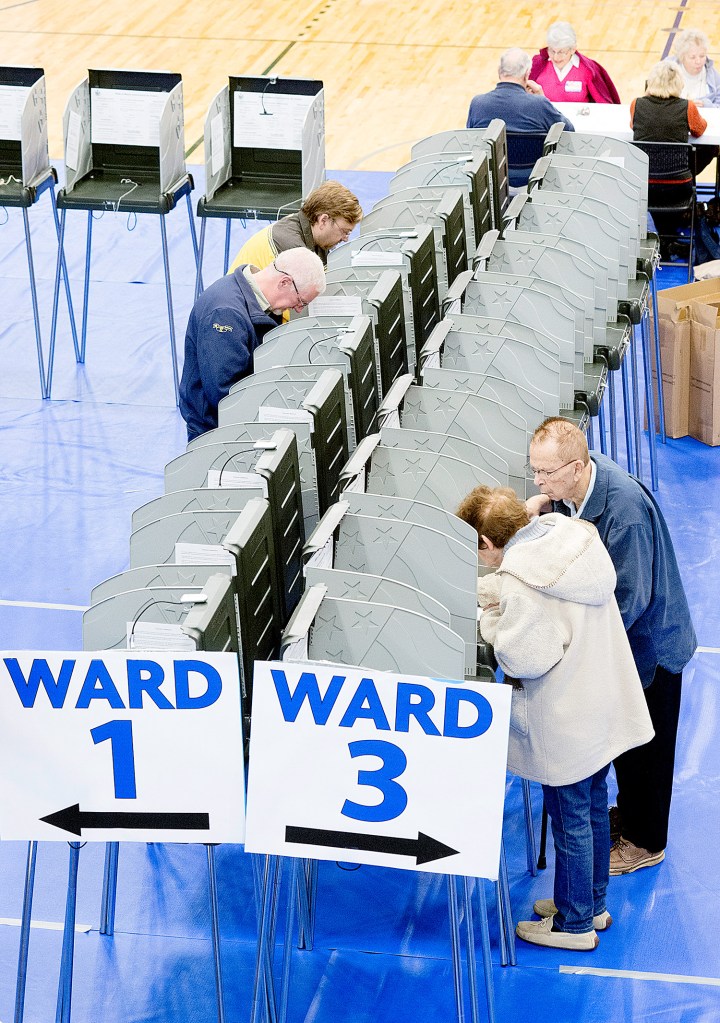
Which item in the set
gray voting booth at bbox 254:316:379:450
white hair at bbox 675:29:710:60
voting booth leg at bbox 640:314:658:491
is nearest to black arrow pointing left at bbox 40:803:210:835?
gray voting booth at bbox 254:316:379:450

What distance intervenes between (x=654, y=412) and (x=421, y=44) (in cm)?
846

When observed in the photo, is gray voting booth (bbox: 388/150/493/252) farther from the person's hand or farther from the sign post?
the sign post

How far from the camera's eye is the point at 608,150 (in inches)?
280

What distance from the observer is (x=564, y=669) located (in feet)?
11.9

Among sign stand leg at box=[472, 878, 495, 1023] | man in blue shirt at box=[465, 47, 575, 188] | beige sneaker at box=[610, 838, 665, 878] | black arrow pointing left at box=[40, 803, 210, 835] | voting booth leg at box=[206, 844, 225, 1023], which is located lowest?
beige sneaker at box=[610, 838, 665, 878]

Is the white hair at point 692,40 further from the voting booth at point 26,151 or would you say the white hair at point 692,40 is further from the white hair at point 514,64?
the voting booth at point 26,151

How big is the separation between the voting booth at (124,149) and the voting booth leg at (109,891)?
4040 mm

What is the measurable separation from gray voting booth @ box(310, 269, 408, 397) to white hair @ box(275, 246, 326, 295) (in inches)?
2.5

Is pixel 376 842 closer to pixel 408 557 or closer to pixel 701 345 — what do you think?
pixel 408 557

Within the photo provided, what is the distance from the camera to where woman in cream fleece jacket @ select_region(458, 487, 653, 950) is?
139 inches

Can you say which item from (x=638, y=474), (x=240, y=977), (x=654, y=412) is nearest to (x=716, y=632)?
(x=638, y=474)

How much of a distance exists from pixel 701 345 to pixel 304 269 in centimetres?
268

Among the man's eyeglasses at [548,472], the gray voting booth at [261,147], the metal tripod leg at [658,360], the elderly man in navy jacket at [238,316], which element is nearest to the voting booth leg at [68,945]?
the man's eyeglasses at [548,472]

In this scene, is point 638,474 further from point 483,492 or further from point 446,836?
point 446,836
